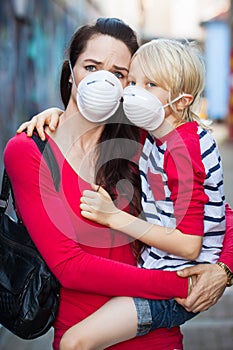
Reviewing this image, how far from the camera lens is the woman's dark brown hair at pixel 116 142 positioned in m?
2.50

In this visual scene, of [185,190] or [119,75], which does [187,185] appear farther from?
[119,75]

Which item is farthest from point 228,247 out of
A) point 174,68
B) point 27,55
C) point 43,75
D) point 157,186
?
point 43,75

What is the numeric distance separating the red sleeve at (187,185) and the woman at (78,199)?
0.64 feet

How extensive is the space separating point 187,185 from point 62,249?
1.47 ft

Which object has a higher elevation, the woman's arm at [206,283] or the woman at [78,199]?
the woman at [78,199]

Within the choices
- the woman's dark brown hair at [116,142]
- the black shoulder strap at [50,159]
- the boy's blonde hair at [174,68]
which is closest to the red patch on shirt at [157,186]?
the woman's dark brown hair at [116,142]

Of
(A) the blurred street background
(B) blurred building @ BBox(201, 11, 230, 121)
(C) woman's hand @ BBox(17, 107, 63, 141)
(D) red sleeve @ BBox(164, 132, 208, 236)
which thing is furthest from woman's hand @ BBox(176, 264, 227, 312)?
(B) blurred building @ BBox(201, 11, 230, 121)

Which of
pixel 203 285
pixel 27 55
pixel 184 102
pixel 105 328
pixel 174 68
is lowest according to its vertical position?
pixel 27 55

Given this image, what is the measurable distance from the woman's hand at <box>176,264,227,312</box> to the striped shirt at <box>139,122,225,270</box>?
4 centimetres

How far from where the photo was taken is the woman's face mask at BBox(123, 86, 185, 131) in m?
2.35

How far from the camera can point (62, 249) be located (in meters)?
2.29

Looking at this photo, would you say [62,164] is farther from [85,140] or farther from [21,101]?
[21,101]

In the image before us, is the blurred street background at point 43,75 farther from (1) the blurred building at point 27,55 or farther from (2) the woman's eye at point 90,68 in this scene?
(2) the woman's eye at point 90,68

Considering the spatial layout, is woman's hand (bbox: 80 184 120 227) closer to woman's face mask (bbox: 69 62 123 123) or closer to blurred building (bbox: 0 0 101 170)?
woman's face mask (bbox: 69 62 123 123)
